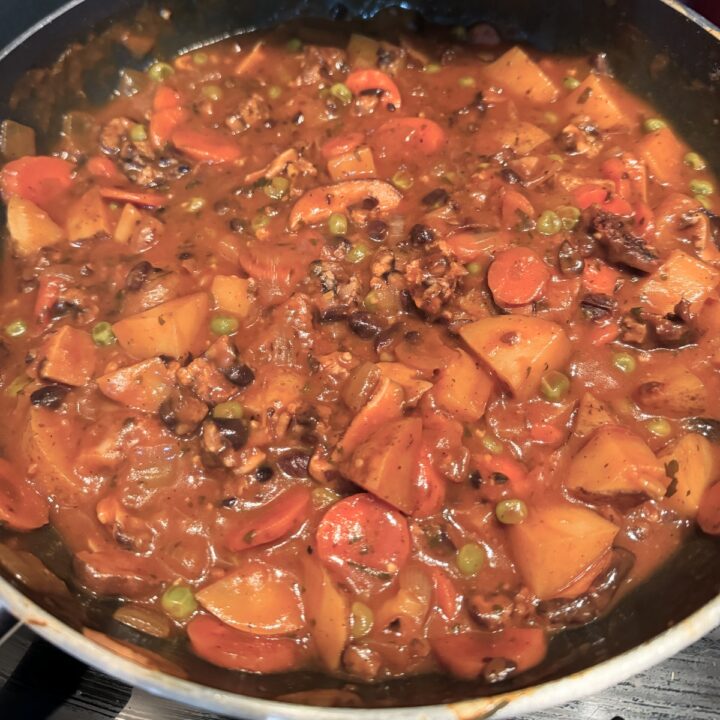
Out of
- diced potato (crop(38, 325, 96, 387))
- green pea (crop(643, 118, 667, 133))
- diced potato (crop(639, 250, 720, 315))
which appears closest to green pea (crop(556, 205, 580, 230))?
diced potato (crop(639, 250, 720, 315))

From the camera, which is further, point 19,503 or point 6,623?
point 19,503

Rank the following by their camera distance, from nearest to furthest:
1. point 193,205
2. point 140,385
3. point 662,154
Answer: point 140,385
point 193,205
point 662,154

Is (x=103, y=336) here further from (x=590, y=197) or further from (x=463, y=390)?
(x=590, y=197)

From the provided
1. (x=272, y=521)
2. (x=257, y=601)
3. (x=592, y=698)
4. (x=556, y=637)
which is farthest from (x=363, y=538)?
(x=592, y=698)

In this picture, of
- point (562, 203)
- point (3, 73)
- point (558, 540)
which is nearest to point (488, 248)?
point (562, 203)

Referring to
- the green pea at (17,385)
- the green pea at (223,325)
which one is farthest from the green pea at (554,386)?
the green pea at (17,385)

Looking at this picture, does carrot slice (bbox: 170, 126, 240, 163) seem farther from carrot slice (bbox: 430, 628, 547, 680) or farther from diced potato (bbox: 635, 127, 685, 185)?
carrot slice (bbox: 430, 628, 547, 680)
